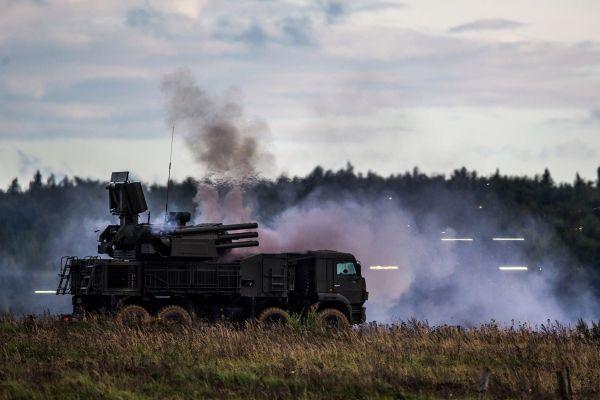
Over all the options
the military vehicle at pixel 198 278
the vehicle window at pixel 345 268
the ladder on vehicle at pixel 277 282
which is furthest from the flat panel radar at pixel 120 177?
the vehicle window at pixel 345 268

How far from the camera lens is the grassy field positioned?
23.8 metres

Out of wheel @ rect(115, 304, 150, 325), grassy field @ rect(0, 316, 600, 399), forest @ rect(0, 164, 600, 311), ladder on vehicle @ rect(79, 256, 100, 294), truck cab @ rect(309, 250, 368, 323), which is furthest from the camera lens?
forest @ rect(0, 164, 600, 311)

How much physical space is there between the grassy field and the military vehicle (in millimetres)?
2714

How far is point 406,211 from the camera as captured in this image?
8825 cm

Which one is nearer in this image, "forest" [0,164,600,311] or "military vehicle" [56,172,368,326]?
"military vehicle" [56,172,368,326]

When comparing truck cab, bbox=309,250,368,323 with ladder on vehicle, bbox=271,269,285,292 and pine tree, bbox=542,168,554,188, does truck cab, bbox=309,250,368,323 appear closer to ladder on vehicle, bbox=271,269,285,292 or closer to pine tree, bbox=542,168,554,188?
ladder on vehicle, bbox=271,269,285,292

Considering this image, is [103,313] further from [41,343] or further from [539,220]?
[539,220]

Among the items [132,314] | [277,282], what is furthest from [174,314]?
[277,282]

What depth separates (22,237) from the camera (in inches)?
5605

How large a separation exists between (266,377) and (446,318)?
1886 inches

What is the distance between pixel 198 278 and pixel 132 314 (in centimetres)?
255

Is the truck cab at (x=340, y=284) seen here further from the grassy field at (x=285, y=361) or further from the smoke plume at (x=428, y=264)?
the smoke plume at (x=428, y=264)

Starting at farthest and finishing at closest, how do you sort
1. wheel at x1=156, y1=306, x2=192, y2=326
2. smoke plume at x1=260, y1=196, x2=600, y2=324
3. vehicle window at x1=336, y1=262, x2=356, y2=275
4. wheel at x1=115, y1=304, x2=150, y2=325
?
smoke plume at x1=260, y1=196, x2=600, y2=324, vehicle window at x1=336, y1=262, x2=356, y2=275, wheel at x1=156, y1=306, x2=192, y2=326, wheel at x1=115, y1=304, x2=150, y2=325

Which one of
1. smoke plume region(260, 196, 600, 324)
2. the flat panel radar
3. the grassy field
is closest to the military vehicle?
the flat panel radar
